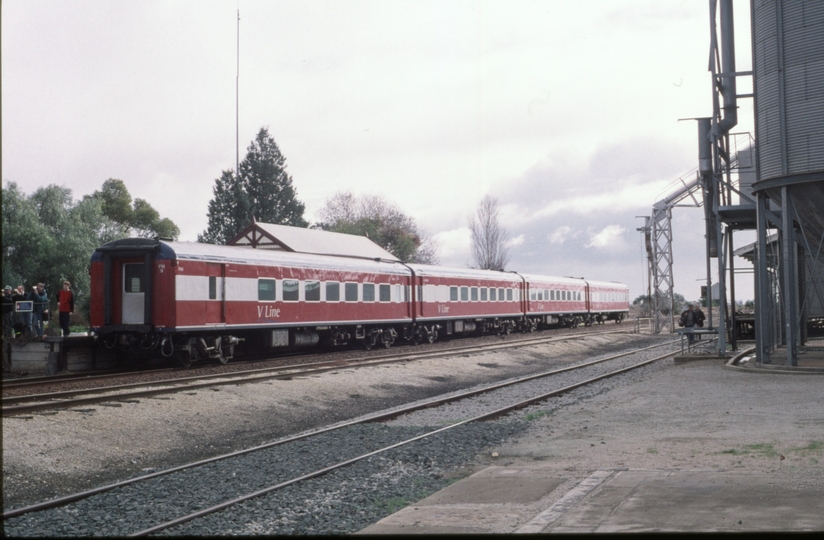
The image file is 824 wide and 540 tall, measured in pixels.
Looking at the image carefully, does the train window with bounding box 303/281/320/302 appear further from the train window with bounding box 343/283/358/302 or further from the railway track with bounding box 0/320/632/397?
the railway track with bounding box 0/320/632/397

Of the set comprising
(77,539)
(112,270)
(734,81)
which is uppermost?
(734,81)

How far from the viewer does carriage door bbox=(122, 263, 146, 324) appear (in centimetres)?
2102

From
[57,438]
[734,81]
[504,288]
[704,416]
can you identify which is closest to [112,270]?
[57,438]

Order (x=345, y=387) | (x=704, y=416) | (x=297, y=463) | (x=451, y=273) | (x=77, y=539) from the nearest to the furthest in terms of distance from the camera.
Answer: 1. (x=77, y=539)
2. (x=297, y=463)
3. (x=704, y=416)
4. (x=345, y=387)
5. (x=451, y=273)

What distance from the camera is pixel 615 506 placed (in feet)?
23.7

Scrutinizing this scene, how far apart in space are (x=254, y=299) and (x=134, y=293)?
3.29 metres

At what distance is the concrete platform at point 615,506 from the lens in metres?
6.56

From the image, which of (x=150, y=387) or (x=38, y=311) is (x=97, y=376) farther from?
(x=38, y=311)

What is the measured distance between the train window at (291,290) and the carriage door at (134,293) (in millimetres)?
4546

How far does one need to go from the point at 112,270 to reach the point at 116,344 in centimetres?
186

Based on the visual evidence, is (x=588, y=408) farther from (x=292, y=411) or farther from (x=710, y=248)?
(x=710, y=248)

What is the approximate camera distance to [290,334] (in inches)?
Answer: 1010

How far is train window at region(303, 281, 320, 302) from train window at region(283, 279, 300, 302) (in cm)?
41

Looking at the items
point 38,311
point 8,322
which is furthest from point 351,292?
point 8,322
